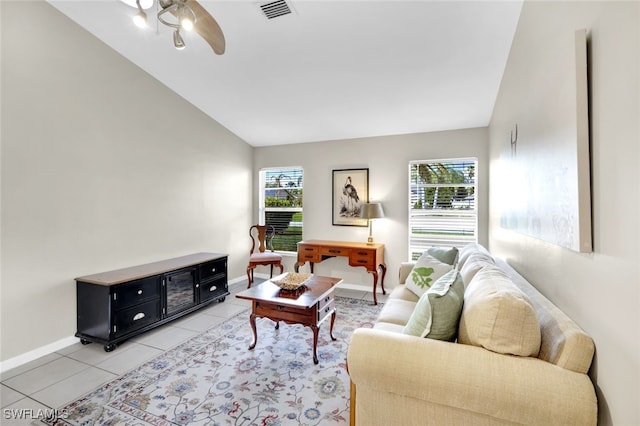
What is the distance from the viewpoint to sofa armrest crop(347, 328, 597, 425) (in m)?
1.03

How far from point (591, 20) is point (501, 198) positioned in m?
2.01

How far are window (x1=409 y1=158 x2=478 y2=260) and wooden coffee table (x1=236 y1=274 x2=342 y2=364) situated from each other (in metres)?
2.04

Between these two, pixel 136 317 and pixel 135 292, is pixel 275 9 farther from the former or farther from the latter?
pixel 136 317

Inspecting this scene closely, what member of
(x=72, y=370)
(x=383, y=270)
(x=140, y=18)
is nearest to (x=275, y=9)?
(x=140, y=18)

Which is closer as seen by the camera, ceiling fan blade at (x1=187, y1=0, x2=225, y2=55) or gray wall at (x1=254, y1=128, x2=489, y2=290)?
ceiling fan blade at (x1=187, y1=0, x2=225, y2=55)

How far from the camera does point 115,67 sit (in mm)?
3082

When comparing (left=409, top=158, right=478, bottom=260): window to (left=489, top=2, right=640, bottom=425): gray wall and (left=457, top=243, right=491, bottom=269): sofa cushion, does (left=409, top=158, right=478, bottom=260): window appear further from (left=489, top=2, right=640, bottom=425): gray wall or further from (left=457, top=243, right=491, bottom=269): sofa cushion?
(left=489, top=2, right=640, bottom=425): gray wall

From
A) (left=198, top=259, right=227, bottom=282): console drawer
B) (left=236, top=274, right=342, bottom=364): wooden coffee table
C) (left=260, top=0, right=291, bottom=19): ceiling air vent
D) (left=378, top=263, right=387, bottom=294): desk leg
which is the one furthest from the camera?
(left=378, top=263, right=387, bottom=294): desk leg

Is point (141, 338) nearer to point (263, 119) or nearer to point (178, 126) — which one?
point (178, 126)

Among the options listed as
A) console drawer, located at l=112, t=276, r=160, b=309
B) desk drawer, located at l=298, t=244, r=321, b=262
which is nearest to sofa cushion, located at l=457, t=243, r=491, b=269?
desk drawer, located at l=298, t=244, r=321, b=262

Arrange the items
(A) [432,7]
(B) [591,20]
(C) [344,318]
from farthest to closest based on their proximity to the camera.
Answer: (C) [344,318], (A) [432,7], (B) [591,20]

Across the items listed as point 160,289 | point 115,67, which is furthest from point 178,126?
point 160,289

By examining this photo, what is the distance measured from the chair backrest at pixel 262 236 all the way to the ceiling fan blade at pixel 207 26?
3.05 m

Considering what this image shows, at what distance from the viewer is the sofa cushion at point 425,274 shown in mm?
2617
